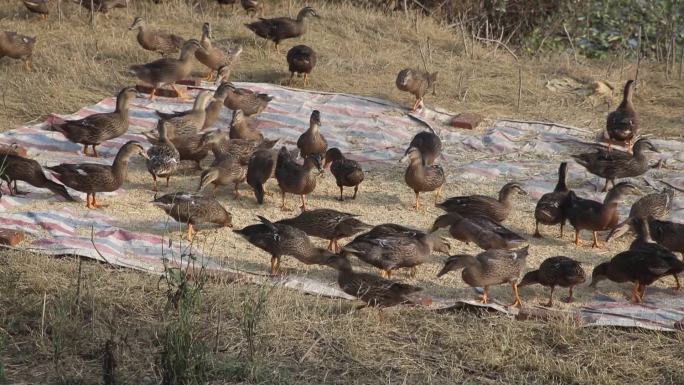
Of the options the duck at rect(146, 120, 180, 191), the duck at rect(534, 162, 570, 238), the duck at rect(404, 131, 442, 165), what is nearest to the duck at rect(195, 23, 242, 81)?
the duck at rect(146, 120, 180, 191)

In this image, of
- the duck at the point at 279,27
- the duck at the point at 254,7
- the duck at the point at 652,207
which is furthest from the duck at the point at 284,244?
the duck at the point at 254,7

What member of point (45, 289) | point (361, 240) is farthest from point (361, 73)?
point (45, 289)

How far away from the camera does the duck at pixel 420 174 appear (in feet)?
29.4

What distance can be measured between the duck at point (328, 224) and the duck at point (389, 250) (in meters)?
0.38

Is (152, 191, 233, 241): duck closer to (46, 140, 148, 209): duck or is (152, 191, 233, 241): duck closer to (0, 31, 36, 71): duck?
(46, 140, 148, 209): duck

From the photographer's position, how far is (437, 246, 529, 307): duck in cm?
709

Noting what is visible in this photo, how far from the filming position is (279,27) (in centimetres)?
1337

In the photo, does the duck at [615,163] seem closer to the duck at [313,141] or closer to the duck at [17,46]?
the duck at [313,141]

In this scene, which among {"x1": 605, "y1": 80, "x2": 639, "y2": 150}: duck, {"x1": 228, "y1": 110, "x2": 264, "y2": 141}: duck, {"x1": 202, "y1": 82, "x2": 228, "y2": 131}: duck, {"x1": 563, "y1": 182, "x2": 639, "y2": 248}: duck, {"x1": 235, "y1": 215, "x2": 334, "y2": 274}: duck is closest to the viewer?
{"x1": 235, "y1": 215, "x2": 334, "y2": 274}: duck

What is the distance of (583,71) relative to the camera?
13609 millimetres

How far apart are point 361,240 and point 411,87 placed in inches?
172

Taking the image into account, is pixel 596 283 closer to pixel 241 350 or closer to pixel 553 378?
pixel 553 378

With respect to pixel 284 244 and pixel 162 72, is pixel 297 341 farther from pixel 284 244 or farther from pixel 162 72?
pixel 162 72

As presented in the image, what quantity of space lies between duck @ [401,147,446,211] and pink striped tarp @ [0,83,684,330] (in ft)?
3.06
